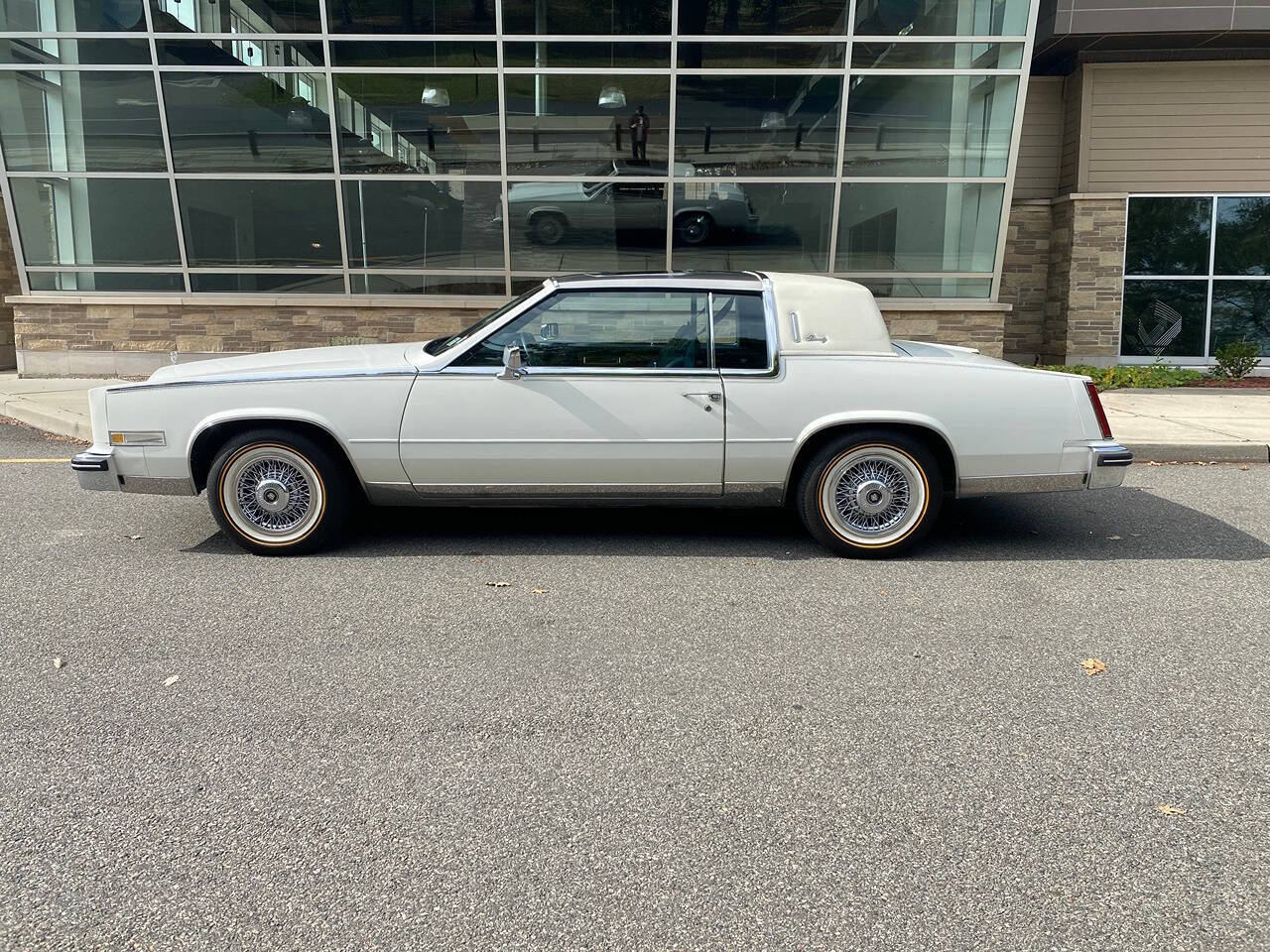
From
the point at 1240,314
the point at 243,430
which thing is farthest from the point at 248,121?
the point at 1240,314

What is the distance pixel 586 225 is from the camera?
14.0m

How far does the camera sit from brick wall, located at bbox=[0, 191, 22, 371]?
50.9ft

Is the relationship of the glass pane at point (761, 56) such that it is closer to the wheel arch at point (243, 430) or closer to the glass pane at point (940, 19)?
the glass pane at point (940, 19)

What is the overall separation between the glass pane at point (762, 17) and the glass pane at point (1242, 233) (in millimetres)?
6358

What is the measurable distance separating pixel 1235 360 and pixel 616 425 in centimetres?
1166

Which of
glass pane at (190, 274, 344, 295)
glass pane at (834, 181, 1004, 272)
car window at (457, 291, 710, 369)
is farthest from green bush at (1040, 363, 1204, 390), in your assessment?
glass pane at (190, 274, 344, 295)

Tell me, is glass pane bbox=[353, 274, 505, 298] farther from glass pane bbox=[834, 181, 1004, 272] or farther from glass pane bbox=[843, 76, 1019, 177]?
glass pane bbox=[843, 76, 1019, 177]

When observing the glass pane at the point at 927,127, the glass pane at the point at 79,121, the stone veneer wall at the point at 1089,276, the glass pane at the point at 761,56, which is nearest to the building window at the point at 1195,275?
the stone veneer wall at the point at 1089,276

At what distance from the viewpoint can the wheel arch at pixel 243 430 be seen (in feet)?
18.2

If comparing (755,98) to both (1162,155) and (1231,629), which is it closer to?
(1162,155)

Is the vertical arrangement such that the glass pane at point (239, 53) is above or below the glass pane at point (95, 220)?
above

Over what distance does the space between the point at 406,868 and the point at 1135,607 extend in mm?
3744

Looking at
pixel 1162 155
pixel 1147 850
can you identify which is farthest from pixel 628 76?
pixel 1147 850

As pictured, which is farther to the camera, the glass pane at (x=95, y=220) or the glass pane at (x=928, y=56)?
the glass pane at (x=95, y=220)
